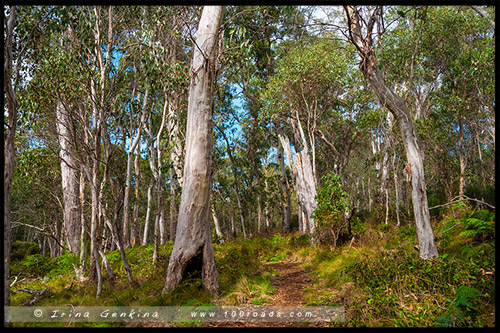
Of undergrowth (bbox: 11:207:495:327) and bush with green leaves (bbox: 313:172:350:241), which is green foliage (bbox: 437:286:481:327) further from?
bush with green leaves (bbox: 313:172:350:241)

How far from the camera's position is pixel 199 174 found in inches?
213

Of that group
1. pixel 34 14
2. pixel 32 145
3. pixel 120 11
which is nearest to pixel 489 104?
pixel 120 11

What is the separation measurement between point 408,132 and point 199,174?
387 centimetres

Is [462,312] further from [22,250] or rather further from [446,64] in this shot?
[22,250]

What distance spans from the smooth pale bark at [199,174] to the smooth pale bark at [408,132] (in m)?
2.72

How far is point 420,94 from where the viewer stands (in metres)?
16.5

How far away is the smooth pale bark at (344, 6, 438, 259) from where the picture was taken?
4762 millimetres

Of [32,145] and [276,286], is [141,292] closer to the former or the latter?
[276,286]

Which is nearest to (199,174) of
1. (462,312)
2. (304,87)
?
(462,312)

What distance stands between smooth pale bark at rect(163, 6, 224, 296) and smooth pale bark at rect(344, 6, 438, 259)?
107 inches

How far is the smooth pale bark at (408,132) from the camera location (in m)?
4.76

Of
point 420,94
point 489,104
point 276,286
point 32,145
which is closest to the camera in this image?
point 276,286

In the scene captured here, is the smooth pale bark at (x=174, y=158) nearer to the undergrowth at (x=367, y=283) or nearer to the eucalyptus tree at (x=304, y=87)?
the undergrowth at (x=367, y=283)
